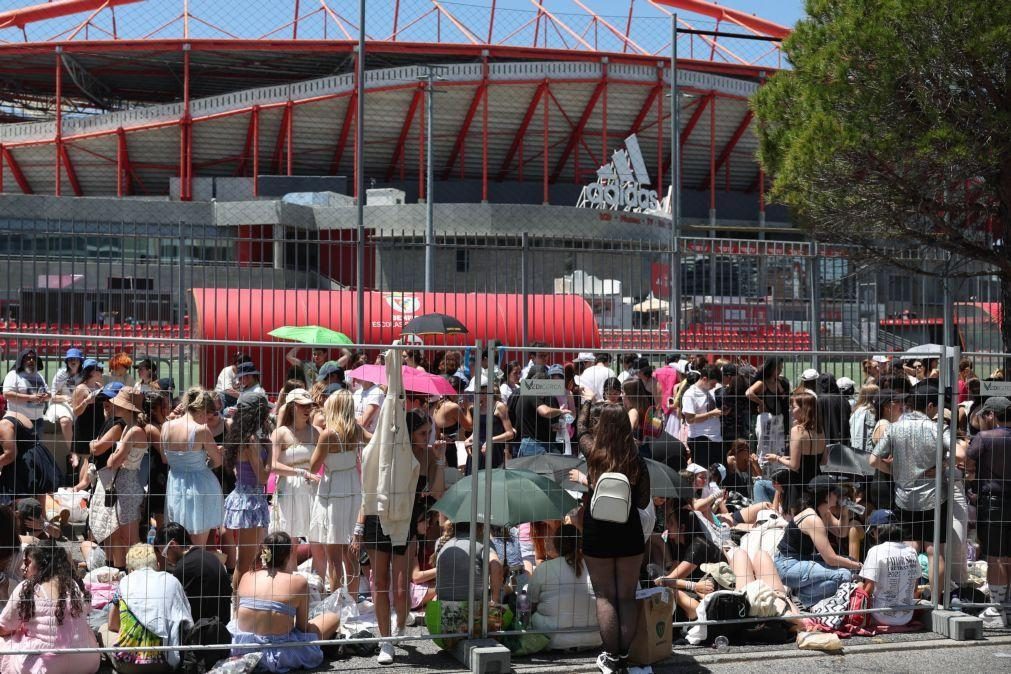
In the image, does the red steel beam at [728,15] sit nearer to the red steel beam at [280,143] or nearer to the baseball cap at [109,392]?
the red steel beam at [280,143]

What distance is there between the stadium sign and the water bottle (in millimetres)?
35423

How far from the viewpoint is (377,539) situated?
21.1 ft

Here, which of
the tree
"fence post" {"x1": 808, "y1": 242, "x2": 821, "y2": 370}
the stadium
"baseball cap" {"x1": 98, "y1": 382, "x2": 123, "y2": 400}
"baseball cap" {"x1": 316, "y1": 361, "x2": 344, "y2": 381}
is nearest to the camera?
"baseball cap" {"x1": 98, "y1": 382, "x2": 123, "y2": 400}

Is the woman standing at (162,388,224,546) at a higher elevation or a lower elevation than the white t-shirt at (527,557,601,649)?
higher

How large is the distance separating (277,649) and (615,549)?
197 cm

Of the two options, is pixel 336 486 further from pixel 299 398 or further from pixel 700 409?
pixel 700 409

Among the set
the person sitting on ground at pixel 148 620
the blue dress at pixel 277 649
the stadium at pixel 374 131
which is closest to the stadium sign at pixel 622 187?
the stadium at pixel 374 131

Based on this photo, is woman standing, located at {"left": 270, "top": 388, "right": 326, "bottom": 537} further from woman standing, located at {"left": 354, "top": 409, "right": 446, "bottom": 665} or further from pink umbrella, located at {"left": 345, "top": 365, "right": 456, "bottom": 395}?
pink umbrella, located at {"left": 345, "top": 365, "right": 456, "bottom": 395}

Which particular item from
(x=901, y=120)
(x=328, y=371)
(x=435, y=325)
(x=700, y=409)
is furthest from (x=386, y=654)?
(x=435, y=325)

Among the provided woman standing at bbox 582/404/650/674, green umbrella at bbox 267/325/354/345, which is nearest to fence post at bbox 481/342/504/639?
woman standing at bbox 582/404/650/674

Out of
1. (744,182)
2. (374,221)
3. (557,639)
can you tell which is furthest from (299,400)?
(744,182)

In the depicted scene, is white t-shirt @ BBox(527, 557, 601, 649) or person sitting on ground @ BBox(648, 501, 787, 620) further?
person sitting on ground @ BBox(648, 501, 787, 620)

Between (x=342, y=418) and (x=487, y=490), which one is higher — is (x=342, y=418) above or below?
above

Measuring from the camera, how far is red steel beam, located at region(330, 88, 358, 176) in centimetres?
4250
